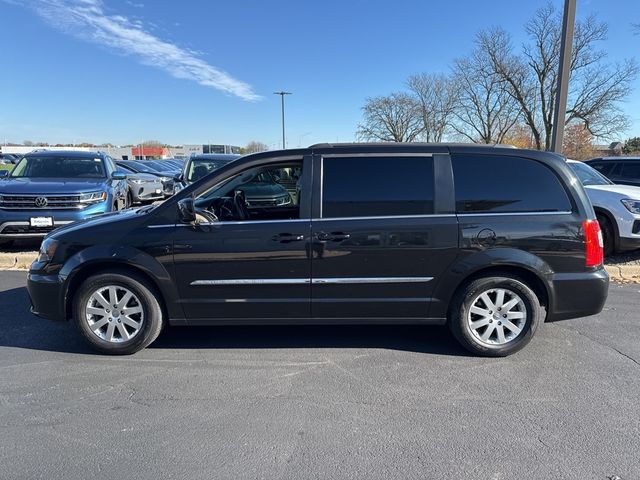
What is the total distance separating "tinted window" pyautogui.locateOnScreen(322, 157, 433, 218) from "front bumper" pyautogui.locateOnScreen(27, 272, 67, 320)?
2.41m

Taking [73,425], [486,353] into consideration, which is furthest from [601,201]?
[73,425]

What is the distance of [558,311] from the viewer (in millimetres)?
3953

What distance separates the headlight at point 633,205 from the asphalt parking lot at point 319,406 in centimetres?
326

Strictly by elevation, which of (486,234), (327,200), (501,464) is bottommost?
(501,464)

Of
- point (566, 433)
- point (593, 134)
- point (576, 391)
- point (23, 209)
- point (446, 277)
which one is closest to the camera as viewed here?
point (566, 433)

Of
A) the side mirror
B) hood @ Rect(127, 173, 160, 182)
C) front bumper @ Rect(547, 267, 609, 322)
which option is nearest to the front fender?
the side mirror

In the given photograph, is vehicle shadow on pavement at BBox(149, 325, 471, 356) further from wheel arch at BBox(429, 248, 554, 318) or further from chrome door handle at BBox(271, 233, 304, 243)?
chrome door handle at BBox(271, 233, 304, 243)

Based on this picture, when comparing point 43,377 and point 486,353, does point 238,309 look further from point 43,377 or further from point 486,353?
point 486,353

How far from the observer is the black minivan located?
12.6ft

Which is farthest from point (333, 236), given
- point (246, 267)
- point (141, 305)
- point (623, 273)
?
point (623, 273)

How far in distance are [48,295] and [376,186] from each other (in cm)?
302

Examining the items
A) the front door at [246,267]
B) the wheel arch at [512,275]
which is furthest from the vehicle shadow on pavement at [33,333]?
the wheel arch at [512,275]

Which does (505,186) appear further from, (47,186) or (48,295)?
(47,186)

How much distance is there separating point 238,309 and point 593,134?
42.9m
